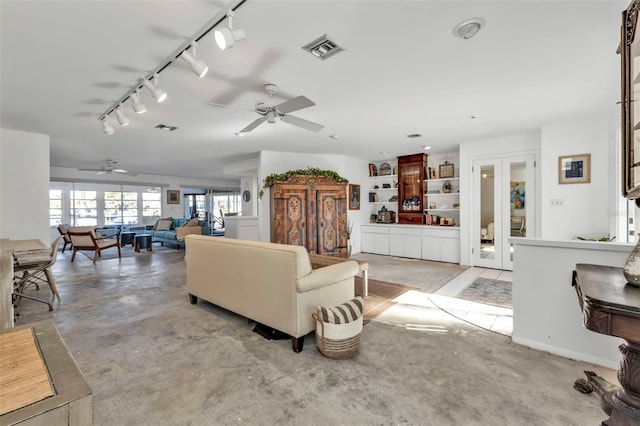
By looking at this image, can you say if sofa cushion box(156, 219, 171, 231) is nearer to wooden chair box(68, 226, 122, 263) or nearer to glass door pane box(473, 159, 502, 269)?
wooden chair box(68, 226, 122, 263)

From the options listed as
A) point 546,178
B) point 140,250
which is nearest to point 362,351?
point 546,178

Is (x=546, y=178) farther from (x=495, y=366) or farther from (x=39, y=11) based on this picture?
(x=39, y=11)

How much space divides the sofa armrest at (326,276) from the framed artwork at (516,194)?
3758 millimetres

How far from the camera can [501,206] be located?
5.19 metres

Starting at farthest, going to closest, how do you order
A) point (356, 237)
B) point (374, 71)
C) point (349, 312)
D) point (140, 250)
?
point (140, 250) < point (356, 237) < point (374, 71) < point (349, 312)

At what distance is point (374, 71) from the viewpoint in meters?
2.61

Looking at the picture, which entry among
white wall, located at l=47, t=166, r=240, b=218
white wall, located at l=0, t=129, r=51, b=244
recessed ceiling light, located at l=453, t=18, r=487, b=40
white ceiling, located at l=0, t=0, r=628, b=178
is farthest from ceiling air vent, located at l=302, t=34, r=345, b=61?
white wall, located at l=47, t=166, r=240, b=218

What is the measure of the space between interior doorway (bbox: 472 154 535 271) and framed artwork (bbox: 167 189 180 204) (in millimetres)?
9919

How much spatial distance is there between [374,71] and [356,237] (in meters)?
4.98

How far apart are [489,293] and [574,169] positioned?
88.5 inches

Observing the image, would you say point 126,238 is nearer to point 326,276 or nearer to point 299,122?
point 299,122

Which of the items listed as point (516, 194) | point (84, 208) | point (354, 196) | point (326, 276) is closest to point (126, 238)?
point (84, 208)

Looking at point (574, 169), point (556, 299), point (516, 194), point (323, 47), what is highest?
point (323, 47)

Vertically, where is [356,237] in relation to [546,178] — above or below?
below
